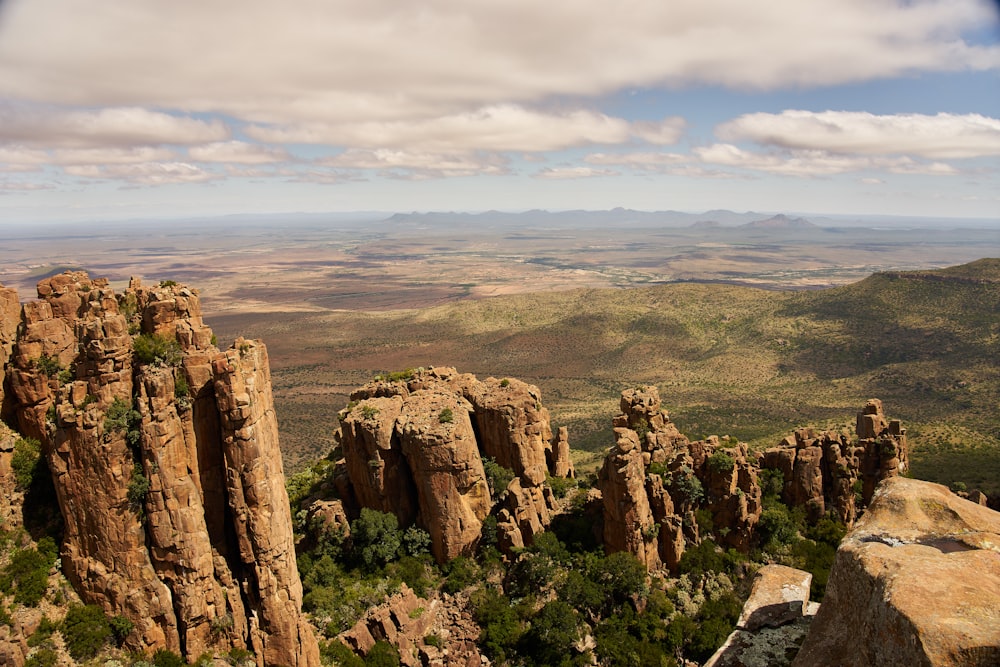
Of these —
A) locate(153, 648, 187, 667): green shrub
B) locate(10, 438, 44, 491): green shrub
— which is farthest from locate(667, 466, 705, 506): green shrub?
locate(10, 438, 44, 491): green shrub

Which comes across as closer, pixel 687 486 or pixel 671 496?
pixel 687 486

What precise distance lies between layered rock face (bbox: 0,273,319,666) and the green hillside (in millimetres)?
59471

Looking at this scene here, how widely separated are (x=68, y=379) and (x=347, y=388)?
122 metres

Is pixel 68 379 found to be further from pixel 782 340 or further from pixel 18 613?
pixel 782 340

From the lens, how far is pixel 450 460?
1407 inches

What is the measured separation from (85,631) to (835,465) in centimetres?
4212

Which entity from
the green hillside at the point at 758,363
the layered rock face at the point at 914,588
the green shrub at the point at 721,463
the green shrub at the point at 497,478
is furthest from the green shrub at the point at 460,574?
the green hillside at the point at 758,363

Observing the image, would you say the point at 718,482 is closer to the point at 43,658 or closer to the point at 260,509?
the point at 260,509

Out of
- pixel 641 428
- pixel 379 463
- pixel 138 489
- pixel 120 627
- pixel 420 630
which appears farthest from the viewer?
pixel 641 428

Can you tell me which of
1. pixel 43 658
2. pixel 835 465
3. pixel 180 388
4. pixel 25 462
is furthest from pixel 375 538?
pixel 835 465

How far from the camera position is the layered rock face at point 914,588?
838 cm

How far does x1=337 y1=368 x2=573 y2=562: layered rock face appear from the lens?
36.2 meters

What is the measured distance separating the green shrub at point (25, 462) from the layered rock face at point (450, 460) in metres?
16.0

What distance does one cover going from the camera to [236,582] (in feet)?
88.9
